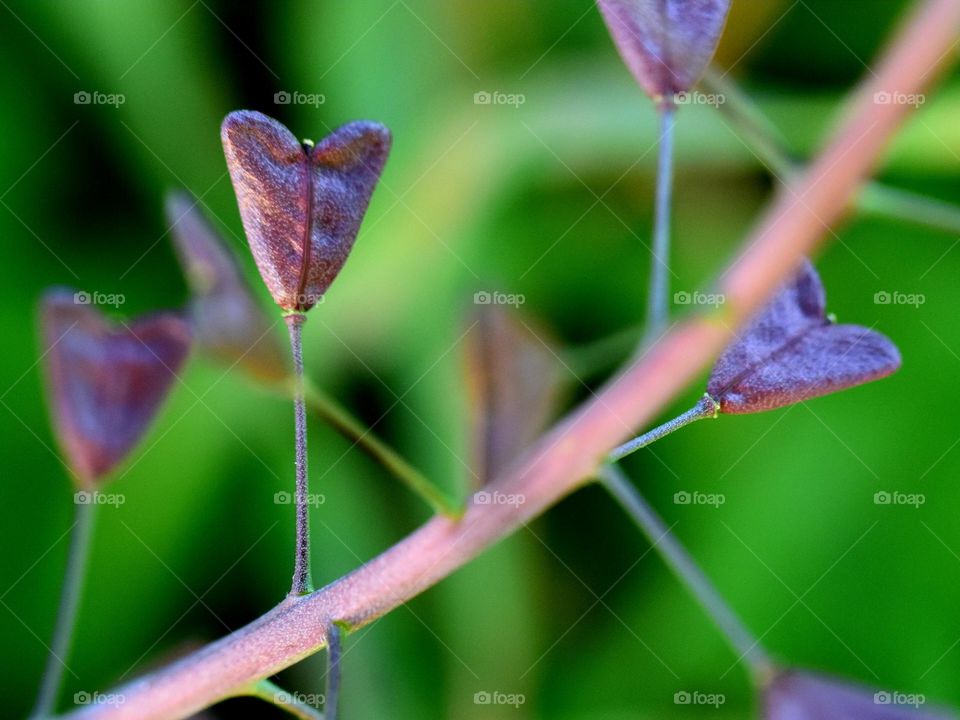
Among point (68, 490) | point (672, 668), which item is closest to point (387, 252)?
point (68, 490)

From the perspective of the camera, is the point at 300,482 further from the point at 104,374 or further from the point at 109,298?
the point at 109,298

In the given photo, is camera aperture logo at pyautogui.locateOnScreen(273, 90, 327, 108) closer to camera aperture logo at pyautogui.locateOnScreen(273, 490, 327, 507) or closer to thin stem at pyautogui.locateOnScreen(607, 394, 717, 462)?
camera aperture logo at pyautogui.locateOnScreen(273, 490, 327, 507)

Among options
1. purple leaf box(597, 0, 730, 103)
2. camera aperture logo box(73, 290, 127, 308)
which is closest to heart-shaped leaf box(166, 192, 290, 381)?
purple leaf box(597, 0, 730, 103)

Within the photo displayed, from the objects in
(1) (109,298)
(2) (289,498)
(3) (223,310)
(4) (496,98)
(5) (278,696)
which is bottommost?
(5) (278,696)

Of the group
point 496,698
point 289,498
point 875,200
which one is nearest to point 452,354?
point 289,498

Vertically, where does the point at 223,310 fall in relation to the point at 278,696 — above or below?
above
